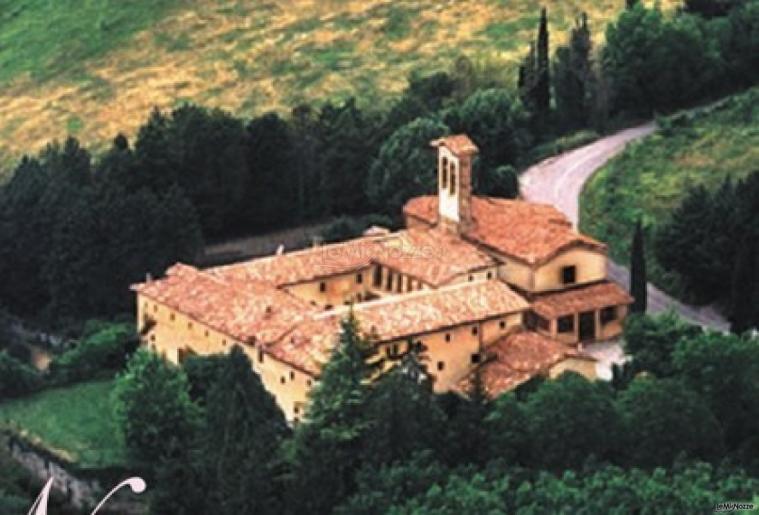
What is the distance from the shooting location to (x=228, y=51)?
113000 millimetres

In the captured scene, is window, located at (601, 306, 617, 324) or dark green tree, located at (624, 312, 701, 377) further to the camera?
window, located at (601, 306, 617, 324)

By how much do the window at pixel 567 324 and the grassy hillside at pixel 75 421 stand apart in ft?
42.4

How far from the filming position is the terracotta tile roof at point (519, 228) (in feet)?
245

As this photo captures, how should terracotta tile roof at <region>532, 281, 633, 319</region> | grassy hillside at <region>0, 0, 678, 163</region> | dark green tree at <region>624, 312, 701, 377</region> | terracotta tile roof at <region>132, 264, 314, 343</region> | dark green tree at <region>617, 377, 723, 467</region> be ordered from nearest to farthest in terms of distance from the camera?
1. dark green tree at <region>617, 377, 723, 467</region>
2. dark green tree at <region>624, 312, 701, 377</region>
3. terracotta tile roof at <region>132, 264, 314, 343</region>
4. terracotta tile roof at <region>532, 281, 633, 319</region>
5. grassy hillside at <region>0, 0, 678, 163</region>

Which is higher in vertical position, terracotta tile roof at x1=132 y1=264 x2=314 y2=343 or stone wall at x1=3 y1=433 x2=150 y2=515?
terracotta tile roof at x1=132 y1=264 x2=314 y2=343

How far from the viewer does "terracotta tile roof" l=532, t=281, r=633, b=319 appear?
73.7 meters

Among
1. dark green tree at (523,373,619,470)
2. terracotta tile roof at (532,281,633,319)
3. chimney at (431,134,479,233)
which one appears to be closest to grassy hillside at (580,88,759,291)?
Answer: terracotta tile roof at (532,281,633,319)

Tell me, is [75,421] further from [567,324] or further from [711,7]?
[711,7]

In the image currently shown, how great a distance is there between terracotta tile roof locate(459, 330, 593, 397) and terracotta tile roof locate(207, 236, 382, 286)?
6538 millimetres

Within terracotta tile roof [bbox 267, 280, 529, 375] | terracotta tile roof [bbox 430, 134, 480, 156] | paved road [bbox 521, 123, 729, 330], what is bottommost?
paved road [bbox 521, 123, 729, 330]

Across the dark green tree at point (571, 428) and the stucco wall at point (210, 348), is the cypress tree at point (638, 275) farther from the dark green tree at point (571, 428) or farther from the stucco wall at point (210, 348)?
the stucco wall at point (210, 348)

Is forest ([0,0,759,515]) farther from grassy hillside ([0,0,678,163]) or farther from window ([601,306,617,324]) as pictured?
grassy hillside ([0,0,678,163])

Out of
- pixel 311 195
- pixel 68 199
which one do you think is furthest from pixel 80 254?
pixel 311 195

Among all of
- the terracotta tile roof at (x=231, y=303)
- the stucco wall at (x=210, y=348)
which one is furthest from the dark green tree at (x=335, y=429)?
the terracotta tile roof at (x=231, y=303)
